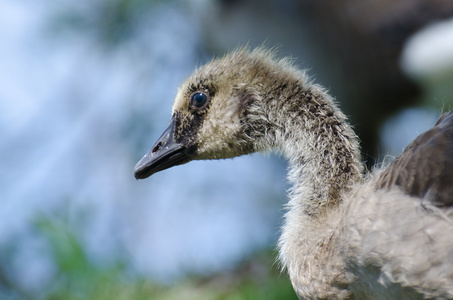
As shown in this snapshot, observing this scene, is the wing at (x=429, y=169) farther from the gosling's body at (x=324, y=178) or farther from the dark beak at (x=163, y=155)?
the dark beak at (x=163, y=155)

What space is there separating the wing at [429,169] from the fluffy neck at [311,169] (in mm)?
296

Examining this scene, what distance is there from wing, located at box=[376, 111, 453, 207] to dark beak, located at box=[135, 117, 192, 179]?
3.16ft

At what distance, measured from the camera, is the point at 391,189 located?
6.09ft

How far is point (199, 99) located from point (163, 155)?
0.29m

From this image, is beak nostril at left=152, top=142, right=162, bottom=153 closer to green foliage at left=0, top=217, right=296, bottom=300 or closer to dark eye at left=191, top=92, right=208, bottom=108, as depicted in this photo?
dark eye at left=191, top=92, right=208, bottom=108

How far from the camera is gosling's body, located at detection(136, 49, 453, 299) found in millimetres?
1755

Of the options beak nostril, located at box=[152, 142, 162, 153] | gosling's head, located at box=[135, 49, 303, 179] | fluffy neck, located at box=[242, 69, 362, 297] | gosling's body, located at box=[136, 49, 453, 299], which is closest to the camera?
gosling's body, located at box=[136, 49, 453, 299]

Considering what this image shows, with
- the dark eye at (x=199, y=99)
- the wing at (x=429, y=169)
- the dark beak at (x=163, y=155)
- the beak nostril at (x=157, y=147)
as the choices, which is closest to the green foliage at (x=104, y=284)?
the dark beak at (x=163, y=155)

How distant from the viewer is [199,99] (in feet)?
8.46

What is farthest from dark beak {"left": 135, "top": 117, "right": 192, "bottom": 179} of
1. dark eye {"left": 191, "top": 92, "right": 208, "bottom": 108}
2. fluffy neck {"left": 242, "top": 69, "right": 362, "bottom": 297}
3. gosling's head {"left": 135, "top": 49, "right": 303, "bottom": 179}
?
fluffy neck {"left": 242, "top": 69, "right": 362, "bottom": 297}

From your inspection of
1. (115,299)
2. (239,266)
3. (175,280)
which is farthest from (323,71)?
(115,299)

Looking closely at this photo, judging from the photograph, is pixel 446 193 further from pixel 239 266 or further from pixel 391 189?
pixel 239 266

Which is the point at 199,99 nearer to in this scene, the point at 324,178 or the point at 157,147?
the point at 157,147

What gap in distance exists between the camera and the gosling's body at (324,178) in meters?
1.75
